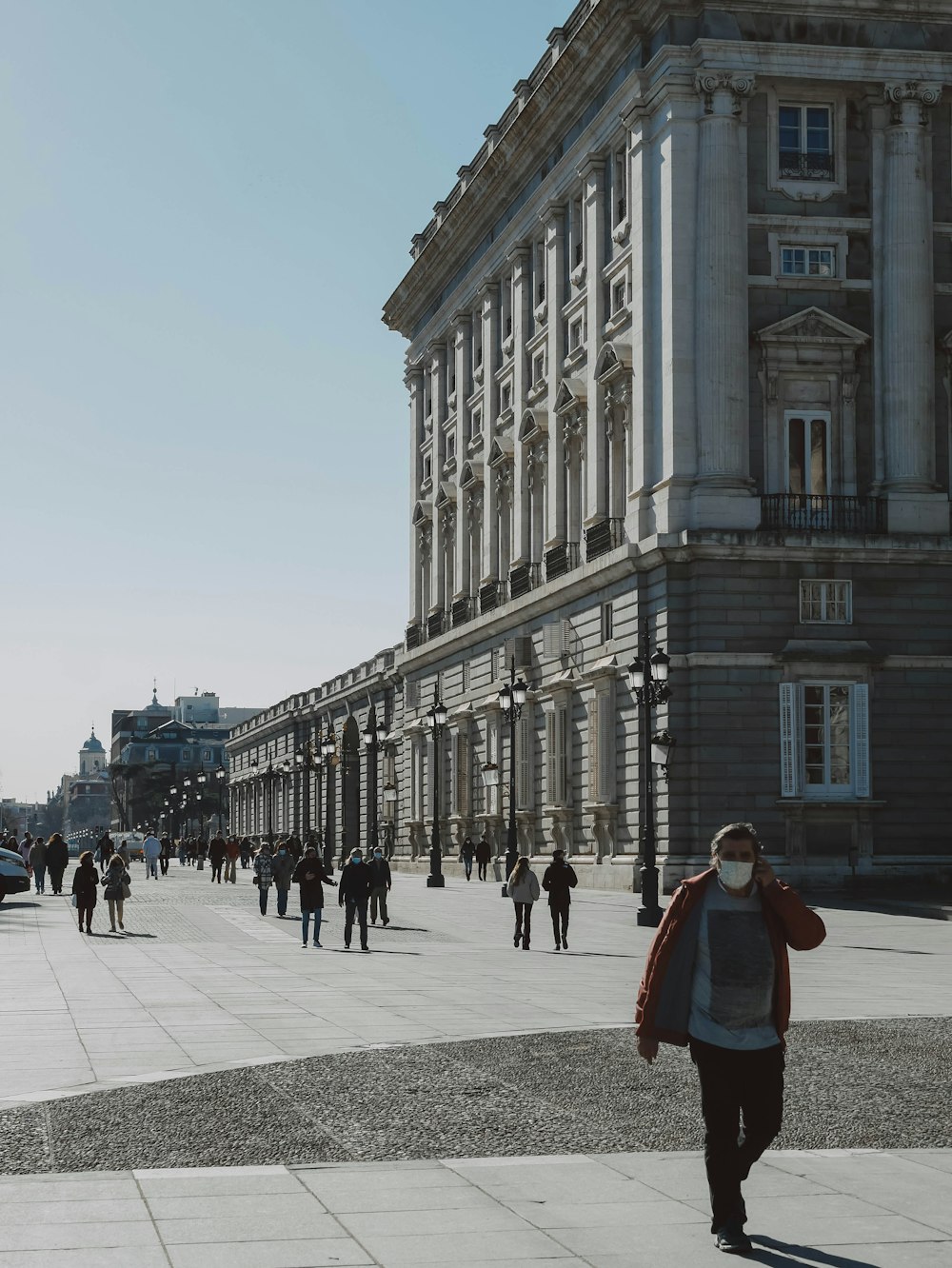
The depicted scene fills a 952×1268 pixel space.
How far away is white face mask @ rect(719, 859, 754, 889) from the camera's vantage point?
8680 mm

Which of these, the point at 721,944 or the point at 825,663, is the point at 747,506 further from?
the point at 721,944

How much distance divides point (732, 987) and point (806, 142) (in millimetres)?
43396

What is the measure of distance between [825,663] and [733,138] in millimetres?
13637

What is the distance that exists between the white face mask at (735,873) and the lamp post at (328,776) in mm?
45587

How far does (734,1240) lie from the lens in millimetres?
8398

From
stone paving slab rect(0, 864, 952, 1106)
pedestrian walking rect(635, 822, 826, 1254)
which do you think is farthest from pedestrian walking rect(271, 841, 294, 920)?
pedestrian walking rect(635, 822, 826, 1254)

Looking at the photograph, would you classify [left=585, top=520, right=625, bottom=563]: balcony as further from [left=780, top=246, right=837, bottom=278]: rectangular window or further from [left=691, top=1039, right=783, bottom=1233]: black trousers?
[left=691, top=1039, right=783, bottom=1233]: black trousers

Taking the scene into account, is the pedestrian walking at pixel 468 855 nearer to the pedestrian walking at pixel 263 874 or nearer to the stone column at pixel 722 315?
the stone column at pixel 722 315

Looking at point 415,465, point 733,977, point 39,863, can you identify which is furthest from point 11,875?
point 733,977

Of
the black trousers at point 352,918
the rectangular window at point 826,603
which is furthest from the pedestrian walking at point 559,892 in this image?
the rectangular window at point 826,603

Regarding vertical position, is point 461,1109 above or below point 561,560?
below

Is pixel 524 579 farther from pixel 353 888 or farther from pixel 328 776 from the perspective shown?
pixel 328 776

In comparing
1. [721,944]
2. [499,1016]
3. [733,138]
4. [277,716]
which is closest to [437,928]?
[499,1016]

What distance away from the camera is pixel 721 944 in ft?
28.8
